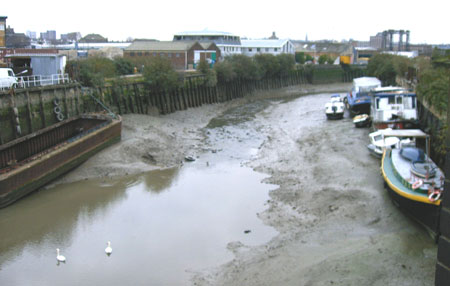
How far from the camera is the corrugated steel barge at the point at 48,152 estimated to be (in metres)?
23.0

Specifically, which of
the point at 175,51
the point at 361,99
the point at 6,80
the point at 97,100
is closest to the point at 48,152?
the point at 6,80

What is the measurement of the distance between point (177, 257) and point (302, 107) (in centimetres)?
4470

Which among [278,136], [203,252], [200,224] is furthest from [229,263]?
[278,136]

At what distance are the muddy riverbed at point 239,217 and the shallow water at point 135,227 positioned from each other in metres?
0.07

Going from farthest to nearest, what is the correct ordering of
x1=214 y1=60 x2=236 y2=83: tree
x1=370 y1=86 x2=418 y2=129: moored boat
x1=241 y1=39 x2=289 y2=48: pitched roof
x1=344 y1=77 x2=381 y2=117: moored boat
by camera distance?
x1=241 y1=39 x2=289 y2=48: pitched roof, x1=214 y1=60 x2=236 y2=83: tree, x1=344 y1=77 x2=381 y2=117: moored boat, x1=370 y1=86 x2=418 y2=129: moored boat

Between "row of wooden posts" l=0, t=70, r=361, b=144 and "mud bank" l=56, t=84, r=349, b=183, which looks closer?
"mud bank" l=56, t=84, r=349, b=183

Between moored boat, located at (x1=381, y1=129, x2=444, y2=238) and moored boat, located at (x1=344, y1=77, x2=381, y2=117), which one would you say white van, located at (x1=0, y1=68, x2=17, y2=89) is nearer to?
moored boat, located at (x1=381, y1=129, x2=444, y2=238)

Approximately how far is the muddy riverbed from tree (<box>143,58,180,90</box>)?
38.5 ft

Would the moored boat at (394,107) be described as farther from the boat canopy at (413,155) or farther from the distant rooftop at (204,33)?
the distant rooftop at (204,33)

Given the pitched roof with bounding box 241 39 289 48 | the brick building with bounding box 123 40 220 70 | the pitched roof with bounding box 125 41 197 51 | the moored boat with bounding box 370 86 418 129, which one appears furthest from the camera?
the pitched roof with bounding box 241 39 289 48

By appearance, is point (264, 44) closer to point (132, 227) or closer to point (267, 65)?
point (267, 65)

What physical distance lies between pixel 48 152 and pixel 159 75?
23817 mm

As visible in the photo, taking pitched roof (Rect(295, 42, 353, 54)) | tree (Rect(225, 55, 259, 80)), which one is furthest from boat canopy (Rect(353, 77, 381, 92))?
pitched roof (Rect(295, 42, 353, 54))

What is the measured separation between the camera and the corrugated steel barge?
23047 mm
